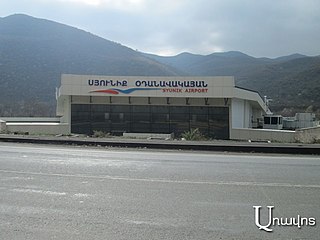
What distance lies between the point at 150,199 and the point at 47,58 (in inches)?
4535

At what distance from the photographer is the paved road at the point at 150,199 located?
17.4ft

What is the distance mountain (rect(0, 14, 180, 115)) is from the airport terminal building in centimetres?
4941

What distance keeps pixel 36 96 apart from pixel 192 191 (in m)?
91.9

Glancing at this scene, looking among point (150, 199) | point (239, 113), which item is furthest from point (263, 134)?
point (150, 199)

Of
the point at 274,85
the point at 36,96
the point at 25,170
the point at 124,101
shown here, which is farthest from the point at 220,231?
the point at 274,85

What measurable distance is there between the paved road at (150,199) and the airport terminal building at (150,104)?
2615cm

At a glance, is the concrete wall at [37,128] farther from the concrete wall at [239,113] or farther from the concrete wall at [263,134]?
the concrete wall at [239,113]

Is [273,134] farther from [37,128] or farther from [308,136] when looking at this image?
[37,128]

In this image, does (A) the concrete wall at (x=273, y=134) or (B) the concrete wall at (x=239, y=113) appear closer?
(A) the concrete wall at (x=273, y=134)

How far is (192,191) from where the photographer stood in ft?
25.6

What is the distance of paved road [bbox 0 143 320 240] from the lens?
5.30 metres

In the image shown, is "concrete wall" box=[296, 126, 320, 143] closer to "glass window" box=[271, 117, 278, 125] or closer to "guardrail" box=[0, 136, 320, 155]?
"guardrail" box=[0, 136, 320, 155]

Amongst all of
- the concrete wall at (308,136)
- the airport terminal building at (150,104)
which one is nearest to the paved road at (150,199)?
the concrete wall at (308,136)

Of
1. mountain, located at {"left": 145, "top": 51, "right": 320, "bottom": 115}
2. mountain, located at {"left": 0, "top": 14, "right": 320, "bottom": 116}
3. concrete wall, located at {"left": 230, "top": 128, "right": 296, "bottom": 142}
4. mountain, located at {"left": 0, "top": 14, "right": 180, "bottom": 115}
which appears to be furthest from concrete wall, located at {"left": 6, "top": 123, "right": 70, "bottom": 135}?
mountain, located at {"left": 145, "top": 51, "right": 320, "bottom": 115}
